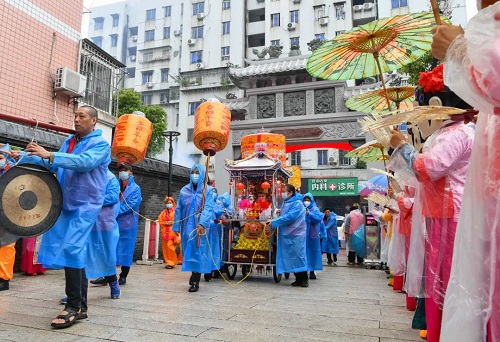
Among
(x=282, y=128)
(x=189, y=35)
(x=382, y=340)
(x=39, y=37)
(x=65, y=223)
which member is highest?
(x=189, y=35)

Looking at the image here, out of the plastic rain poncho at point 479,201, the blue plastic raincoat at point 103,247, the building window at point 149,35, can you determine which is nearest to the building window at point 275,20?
the building window at point 149,35

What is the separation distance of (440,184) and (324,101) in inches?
492

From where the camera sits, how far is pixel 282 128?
47.4 feet

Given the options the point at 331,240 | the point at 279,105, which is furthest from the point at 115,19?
the point at 331,240

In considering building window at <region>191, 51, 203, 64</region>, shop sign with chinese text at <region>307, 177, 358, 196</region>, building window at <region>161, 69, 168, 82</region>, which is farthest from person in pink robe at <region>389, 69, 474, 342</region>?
building window at <region>161, 69, 168, 82</region>

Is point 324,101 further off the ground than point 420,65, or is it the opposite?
point 324,101

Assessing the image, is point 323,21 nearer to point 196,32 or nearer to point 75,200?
point 196,32

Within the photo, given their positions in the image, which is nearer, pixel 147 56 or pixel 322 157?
pixel 322 157

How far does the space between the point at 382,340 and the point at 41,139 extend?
6.80 meters

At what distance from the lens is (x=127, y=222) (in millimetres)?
5629

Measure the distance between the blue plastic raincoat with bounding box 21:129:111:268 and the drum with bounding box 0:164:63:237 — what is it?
9 cm

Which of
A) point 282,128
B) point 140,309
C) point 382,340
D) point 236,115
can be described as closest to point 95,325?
point 140,309

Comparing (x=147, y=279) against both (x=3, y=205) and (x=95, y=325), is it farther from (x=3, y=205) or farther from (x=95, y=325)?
(x=3, y=205)

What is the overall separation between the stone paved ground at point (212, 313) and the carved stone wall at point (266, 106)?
10152 mm
